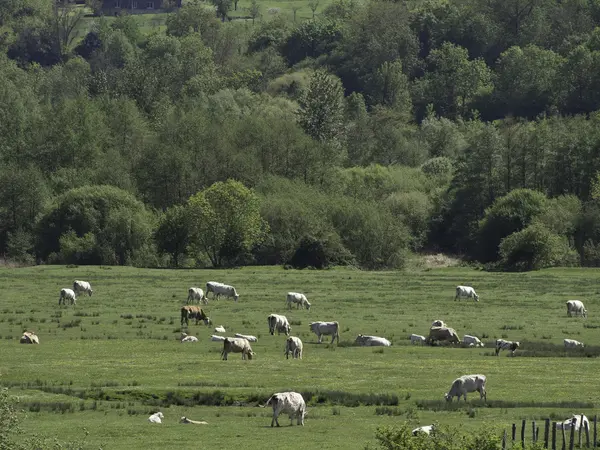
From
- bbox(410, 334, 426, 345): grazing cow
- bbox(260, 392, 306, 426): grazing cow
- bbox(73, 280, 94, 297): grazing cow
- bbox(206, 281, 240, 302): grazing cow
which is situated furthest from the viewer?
bbox(206, 281, 240, 302): grazing cow

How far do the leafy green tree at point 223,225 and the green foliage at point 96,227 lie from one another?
604cm

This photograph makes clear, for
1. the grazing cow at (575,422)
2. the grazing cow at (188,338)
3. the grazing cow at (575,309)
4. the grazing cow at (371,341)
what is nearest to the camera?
→ the grazing cow at (575,422)

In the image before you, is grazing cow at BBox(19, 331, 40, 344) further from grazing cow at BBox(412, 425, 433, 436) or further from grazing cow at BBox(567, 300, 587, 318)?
grazing cow at BBox(567, 300, 587, 318)

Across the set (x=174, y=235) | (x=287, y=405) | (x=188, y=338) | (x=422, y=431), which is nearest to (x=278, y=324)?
(x=188, y=338)

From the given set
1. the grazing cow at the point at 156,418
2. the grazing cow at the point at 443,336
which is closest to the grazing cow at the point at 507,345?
the grazing cow at the point at 443,336

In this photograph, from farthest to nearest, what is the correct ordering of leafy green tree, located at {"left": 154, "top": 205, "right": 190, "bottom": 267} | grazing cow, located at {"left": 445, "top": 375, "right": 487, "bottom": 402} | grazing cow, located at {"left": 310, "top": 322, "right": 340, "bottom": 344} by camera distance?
leafy green tree, located at {"left": 154, "top": 205, "right": 190, "bottom": 267}
grazing cow, located at {"left": 310, "top": 322, "right": 340, "bottom": 344}
grazing cow, located at {"left": 445, "top": 375, "right": 487, "bottom": 402}

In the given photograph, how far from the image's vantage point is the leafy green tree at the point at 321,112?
173 m

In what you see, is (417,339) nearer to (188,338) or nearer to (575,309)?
(188,338)

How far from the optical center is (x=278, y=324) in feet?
211

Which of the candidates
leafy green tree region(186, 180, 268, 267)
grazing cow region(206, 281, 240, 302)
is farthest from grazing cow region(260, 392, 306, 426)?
leafy green tree region(186, 180, 268, 267)

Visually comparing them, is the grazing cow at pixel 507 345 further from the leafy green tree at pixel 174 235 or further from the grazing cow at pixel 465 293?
the leafy green tree at pixel 174 235

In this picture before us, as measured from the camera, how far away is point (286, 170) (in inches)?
5822

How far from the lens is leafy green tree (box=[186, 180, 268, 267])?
117 metres

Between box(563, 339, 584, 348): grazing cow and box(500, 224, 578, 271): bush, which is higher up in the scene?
box(563, 339, 584, 348): grazing cow
